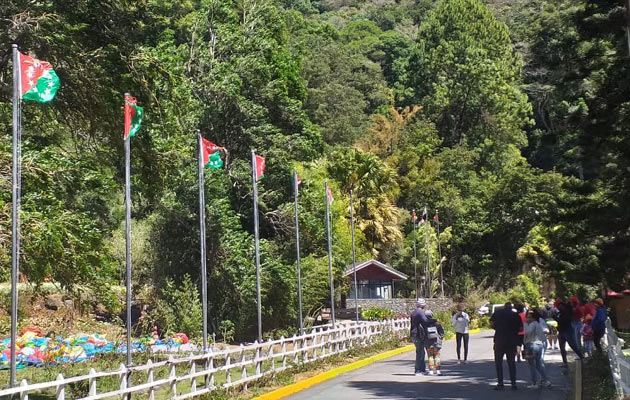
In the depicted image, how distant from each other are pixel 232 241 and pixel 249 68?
9.57 metres

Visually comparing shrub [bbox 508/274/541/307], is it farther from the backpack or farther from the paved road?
the backpack

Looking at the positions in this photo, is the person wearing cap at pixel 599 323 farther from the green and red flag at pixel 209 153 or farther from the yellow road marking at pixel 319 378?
the green and red flag at pixel 209 153

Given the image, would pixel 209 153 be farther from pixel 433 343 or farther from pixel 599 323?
pixel 599 323

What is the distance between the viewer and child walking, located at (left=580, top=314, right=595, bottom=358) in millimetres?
26086

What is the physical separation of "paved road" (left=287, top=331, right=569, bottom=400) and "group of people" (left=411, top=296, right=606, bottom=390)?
1.43 feet

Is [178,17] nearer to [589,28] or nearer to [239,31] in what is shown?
[239,31]

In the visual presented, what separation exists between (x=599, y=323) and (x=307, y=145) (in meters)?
24.9

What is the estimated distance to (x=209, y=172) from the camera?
41.3 m

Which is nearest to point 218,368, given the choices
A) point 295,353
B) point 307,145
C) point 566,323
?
point 295,353

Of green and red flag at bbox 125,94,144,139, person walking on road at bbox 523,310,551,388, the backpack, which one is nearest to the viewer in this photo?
green and red flag at bbox 125,94,144,139

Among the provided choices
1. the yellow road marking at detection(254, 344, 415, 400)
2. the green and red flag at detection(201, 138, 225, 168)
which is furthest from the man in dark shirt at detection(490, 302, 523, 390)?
the green and red flag at detection(201, 138, 225, 168)

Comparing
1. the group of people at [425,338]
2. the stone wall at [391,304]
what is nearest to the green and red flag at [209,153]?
the group of people at [425,338]

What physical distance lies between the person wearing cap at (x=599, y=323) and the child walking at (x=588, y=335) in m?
0.79

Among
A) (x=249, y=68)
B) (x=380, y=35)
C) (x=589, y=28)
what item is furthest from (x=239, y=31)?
(x=380, y=35)
